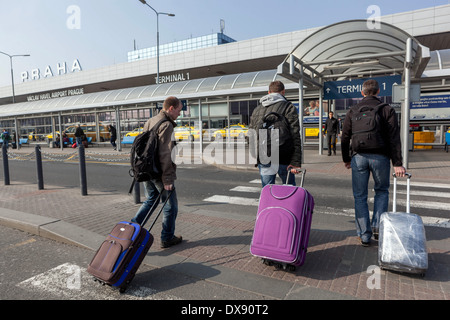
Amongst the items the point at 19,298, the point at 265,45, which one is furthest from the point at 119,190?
the point at 265,45

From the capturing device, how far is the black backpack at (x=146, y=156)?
343cm

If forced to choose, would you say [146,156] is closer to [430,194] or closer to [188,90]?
[430,194]

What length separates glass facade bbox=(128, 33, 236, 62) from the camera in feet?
349

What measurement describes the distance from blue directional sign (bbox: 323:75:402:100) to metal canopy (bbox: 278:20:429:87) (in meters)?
0.56

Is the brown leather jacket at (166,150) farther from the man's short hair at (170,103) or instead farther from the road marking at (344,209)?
the road marking at (344,209)

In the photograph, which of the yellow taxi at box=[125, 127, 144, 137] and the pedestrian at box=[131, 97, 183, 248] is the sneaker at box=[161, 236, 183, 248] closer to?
the pedestrian at box=[131, 97, 183, 248]

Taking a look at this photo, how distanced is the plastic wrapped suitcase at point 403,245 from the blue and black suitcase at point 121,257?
236 cm

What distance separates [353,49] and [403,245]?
11.7 m

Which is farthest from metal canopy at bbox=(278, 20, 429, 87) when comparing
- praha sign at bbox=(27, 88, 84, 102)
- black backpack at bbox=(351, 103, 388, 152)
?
praha sign at bbox=(27, 88, 84, 102)

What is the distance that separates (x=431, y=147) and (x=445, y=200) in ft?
37.7

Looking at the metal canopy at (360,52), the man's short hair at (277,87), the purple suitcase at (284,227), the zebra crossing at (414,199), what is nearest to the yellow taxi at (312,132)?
the metal canopy at (360,52)

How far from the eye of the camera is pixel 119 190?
8.04m

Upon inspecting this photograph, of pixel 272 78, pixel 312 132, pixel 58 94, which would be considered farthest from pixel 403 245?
pixel 58 94

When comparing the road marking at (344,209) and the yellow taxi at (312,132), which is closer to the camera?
the road marking at (344,209)
